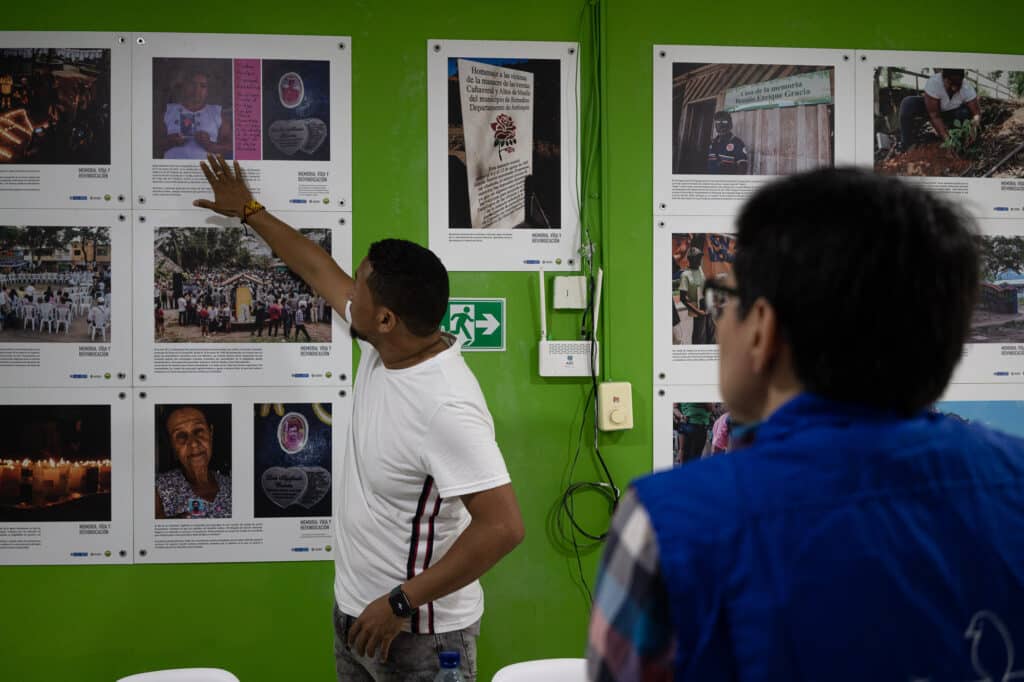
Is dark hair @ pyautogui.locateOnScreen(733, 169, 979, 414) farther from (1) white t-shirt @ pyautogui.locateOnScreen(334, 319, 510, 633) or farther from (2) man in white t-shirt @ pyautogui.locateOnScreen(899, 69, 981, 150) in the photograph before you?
(2) man in white t-shirt @ pyautogui.locateOnScreen(899, 69, 981, 150)

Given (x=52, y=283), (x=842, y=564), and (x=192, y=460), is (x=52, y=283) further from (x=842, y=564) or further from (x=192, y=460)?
(x=842, y=564)

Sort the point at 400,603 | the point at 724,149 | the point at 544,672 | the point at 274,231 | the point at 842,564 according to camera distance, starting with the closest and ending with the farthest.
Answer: the point at 842,564
the point at 400,603
the point at 544,672
the point at 274,231
the point at 724,149

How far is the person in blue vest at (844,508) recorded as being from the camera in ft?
1.91

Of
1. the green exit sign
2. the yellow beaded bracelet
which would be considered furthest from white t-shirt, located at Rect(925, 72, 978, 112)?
the yellow beaded bracelet

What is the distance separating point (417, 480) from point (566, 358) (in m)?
0.64

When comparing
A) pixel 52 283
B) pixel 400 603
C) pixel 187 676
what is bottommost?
pixel 187 676

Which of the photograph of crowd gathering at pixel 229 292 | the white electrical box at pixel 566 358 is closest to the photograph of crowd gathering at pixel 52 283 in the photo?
the photograph of crowd gathering at pixel 229 292

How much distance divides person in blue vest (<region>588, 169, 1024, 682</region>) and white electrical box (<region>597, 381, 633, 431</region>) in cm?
134

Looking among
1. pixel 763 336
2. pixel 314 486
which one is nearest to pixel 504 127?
pixel 314 486

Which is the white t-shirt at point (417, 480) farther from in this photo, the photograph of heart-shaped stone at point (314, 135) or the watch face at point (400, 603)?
the photograph of heart-shaped stone at point (314, 135)

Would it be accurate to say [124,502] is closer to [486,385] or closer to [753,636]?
[486,385]

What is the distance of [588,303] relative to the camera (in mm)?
2018

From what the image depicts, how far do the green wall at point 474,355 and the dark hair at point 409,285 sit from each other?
13.6 inches

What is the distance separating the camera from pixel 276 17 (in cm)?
197
